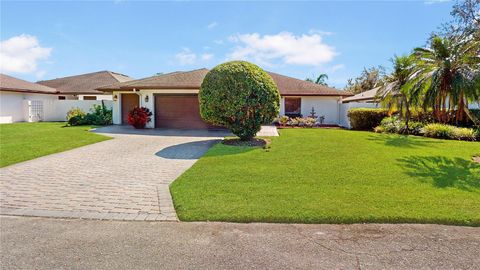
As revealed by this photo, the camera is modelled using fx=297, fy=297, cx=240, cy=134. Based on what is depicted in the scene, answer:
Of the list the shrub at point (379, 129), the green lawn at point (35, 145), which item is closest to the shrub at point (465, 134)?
the shrub at point (379, 129)

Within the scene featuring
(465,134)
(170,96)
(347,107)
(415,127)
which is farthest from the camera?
(347,107)

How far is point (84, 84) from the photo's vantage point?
28516mm

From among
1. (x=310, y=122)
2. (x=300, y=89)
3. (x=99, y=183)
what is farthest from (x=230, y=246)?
(x=300, y=89)

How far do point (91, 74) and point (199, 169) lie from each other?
2855cm

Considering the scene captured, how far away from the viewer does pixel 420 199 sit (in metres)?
5.41

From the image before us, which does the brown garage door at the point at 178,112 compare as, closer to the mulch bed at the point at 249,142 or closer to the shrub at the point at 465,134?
the mulch bed at the point at 249,142

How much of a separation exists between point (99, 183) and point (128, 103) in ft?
50.8

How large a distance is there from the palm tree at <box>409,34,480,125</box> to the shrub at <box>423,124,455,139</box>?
1.12 m

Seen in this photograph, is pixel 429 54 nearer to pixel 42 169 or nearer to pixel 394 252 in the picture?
pixel 394 252

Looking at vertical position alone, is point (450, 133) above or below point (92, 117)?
below

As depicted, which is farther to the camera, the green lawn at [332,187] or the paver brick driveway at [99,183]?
the paver brick driveway at [99,183]

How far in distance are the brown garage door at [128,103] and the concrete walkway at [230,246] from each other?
55.9ft

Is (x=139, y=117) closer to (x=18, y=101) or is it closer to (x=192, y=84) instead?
(x=192, y=84)

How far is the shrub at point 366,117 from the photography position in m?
18.5
